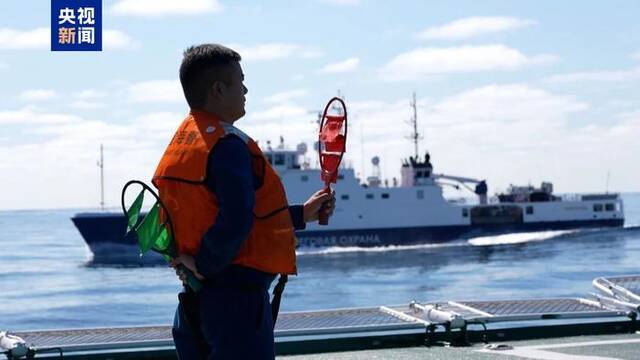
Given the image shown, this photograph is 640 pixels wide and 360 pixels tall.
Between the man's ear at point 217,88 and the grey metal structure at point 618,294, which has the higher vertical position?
the man's ear at point 217,88

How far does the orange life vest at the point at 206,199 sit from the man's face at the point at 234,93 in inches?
2.3

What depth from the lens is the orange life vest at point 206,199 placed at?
2322mm

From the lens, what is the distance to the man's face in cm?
244

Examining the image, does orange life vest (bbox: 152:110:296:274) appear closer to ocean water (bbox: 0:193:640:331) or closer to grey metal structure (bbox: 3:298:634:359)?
grey metal structure (bbox: 3:298:634:359)

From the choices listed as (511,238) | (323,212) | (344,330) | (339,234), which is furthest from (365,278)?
(323,212)

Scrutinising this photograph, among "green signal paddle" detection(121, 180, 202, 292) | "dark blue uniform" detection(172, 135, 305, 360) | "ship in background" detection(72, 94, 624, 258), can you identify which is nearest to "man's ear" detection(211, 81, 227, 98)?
"dark blue uniform" detection(172, 135, 305, 360)

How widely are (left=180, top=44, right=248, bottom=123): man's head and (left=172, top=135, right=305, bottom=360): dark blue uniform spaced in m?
0.14

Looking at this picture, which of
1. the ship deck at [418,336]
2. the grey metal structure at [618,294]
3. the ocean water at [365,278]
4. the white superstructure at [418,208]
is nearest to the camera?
the ship deck at [418,336]

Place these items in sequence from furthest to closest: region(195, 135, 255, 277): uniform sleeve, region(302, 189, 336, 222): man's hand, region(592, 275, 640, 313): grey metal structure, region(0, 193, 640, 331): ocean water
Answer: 1. region(0, 193, 640, 331): ocean water
2. region(592, 275, 640, 313): grey metal structure
3. region(302, 189, 336, 222): man's hand
4. region(195, 135, 255, 277): uniform sleeve

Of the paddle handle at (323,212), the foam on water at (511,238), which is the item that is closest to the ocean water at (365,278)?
the foam on water at (511,238)

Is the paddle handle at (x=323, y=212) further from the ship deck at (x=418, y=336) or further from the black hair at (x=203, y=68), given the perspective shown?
the ship deck at (x=418, y=336)

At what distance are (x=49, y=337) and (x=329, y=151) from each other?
3.75 meters

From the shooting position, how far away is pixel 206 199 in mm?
2322

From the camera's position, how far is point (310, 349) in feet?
18.6
